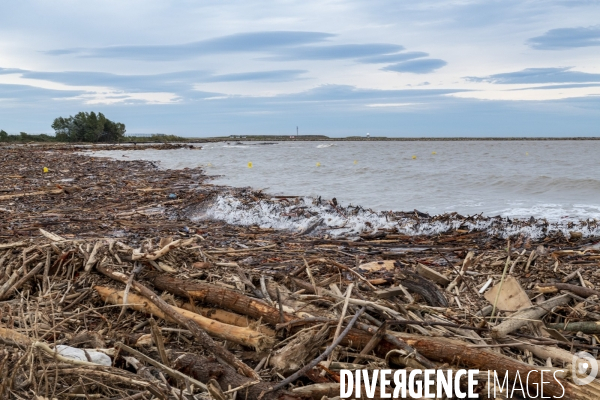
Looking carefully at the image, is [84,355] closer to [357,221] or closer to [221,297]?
[221,297]

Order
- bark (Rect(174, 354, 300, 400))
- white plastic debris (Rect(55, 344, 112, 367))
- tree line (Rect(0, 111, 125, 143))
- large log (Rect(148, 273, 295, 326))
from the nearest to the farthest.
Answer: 1. bark (Rect(174, 354, 300, 400))
2. white plastic debris (Rect(55, 344, 112, 367))
3. large log (Rect(148, 273, 295, 326))
4. tree line (Rect(0, 111, 125, 143))

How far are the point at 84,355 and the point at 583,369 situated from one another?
326 cm

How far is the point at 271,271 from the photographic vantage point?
20.5 feet

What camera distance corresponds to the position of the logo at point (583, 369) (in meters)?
3.07

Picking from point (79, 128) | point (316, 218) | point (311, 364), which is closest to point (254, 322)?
point (311, 364)

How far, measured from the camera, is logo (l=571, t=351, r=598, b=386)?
307 cm

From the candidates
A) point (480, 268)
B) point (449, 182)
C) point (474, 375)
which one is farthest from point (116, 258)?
point (449, 182)

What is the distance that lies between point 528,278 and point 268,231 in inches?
218

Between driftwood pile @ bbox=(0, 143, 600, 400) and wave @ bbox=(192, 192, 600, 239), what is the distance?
3.44m

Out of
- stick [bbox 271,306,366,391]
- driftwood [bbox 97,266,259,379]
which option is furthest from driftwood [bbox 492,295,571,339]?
driftwood [bbox 97,266,259,379]

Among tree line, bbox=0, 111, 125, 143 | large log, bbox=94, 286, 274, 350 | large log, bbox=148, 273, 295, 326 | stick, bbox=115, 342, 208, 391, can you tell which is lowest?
stick, bbox=115, 342, 208, 391

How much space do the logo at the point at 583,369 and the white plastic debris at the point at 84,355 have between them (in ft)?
9.71

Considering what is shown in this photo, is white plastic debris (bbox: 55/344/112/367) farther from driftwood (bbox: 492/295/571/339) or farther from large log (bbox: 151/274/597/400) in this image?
driftwood (bbox: 492/295/571/339)

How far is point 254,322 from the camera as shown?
378 centimetres
